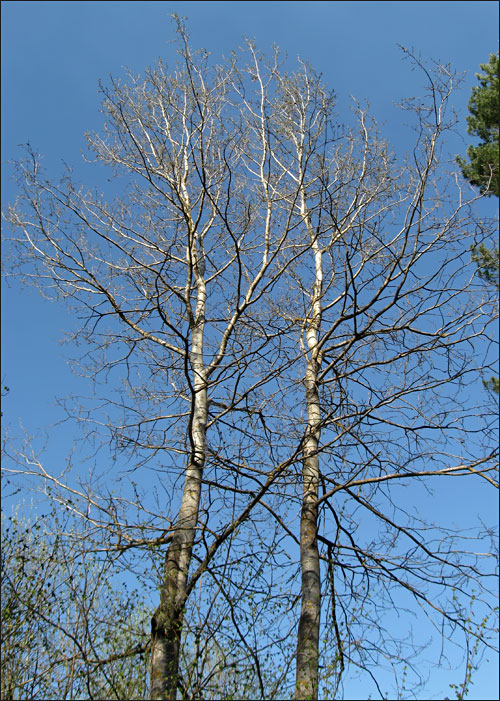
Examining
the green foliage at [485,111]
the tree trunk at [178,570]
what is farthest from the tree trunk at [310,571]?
the green foliage at [485,111]

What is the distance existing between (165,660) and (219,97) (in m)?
4.96

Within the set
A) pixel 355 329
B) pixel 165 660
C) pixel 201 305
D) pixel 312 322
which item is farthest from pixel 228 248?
pixel 165 660

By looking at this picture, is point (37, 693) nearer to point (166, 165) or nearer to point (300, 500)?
point (300, 500)

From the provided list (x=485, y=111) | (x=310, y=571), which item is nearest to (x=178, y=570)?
(x=310, y=571)

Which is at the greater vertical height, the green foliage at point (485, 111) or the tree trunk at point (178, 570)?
the green foliage at point (485, 111)

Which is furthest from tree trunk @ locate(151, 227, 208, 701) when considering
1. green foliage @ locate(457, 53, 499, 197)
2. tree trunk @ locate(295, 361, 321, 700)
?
green foliage @ locate(457, 53, 499, 197)

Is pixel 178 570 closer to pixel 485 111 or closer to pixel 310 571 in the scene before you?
pixel 310 571

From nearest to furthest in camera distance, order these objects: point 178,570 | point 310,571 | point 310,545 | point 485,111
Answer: point 178,570 → point 310,571 → point 310,545 → point 485,111

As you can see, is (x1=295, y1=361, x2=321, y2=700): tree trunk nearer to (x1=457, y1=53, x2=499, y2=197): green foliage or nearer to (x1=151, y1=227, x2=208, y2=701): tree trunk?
(x1=151, y1=227, x2=208, y2=701): tree trunk

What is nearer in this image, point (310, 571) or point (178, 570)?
point (178, 570)

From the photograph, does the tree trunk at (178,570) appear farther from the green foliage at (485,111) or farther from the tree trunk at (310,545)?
the green foliage at (485,111)

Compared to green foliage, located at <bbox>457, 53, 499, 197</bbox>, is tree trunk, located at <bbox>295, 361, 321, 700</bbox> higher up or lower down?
lower down

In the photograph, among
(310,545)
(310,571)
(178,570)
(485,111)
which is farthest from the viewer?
(485,111)

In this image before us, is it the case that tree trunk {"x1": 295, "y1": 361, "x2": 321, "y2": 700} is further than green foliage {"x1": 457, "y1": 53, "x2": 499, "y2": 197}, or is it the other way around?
A: green foliage {"x1": 457, "y1": 53, "x2": 499, "y2": 197}
